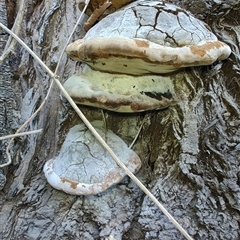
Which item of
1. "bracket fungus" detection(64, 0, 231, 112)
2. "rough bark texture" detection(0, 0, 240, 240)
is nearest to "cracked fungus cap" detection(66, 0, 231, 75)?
"bracket fungus" detection(64, 0, 231, 112)

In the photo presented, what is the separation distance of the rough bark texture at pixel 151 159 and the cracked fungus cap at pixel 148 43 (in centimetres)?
15

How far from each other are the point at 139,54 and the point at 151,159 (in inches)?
15.9

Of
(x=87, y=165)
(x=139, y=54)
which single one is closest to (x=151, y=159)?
(x=87, y=165)

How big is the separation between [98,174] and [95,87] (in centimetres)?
26

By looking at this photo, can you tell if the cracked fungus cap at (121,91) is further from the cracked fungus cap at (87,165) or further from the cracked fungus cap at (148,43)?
the cracked fungus cap at (87,165)

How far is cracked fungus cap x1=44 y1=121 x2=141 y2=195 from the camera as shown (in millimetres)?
1039

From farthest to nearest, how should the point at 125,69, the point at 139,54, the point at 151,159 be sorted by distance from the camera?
the point at 151,159 < the point at 125,69 < the point at 139,54

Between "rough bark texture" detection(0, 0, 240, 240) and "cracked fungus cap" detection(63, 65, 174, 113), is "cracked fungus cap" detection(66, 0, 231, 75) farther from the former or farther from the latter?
"rough bark texture" detection(0, 0, 240, 240)

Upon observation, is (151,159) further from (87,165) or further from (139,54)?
(139,54)

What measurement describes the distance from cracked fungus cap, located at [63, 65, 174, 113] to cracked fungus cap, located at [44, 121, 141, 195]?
14 cm

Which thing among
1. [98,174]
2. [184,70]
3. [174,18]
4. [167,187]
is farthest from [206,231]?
[174,18]

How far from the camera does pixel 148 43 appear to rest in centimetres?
95

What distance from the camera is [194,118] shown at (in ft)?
3.79

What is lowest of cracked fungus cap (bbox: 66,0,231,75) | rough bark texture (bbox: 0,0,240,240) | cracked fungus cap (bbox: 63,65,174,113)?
rough bark texture (bbox: 0,0,240,240)
